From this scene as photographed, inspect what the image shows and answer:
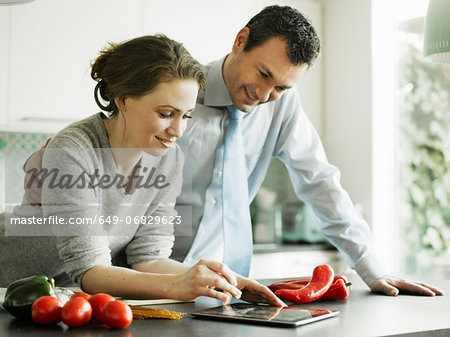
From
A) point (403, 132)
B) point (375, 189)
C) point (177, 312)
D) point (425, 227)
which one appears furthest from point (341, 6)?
point (177, 312)

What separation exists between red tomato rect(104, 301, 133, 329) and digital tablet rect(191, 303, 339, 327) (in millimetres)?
192

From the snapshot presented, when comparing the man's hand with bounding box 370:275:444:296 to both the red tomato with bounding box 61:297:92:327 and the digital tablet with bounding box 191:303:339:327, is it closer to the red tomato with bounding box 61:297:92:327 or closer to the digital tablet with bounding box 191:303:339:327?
the digital tablet with bounding box 191:303:339:327

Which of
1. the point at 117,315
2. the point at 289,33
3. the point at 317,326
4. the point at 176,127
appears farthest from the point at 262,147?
the point at 117,315

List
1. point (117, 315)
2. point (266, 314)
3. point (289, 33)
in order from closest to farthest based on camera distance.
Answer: point (117, 315), point (266, 314), point (289, 33)

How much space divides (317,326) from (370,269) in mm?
663

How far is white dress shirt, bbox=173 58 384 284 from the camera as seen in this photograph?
6.57 feet

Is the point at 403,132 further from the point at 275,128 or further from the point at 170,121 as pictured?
the point at 170,121

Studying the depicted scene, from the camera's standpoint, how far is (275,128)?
2201mm

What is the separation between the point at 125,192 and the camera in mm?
1685

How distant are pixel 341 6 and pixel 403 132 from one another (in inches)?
37.6

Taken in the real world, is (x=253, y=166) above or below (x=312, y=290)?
above

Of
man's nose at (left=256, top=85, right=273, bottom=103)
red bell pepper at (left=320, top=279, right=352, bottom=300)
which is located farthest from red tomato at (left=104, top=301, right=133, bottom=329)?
man's nose at (left=256, top=85, right=273, bottom=103)

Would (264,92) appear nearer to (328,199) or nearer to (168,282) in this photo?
(328,199)

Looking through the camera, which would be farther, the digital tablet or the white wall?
the white wall
